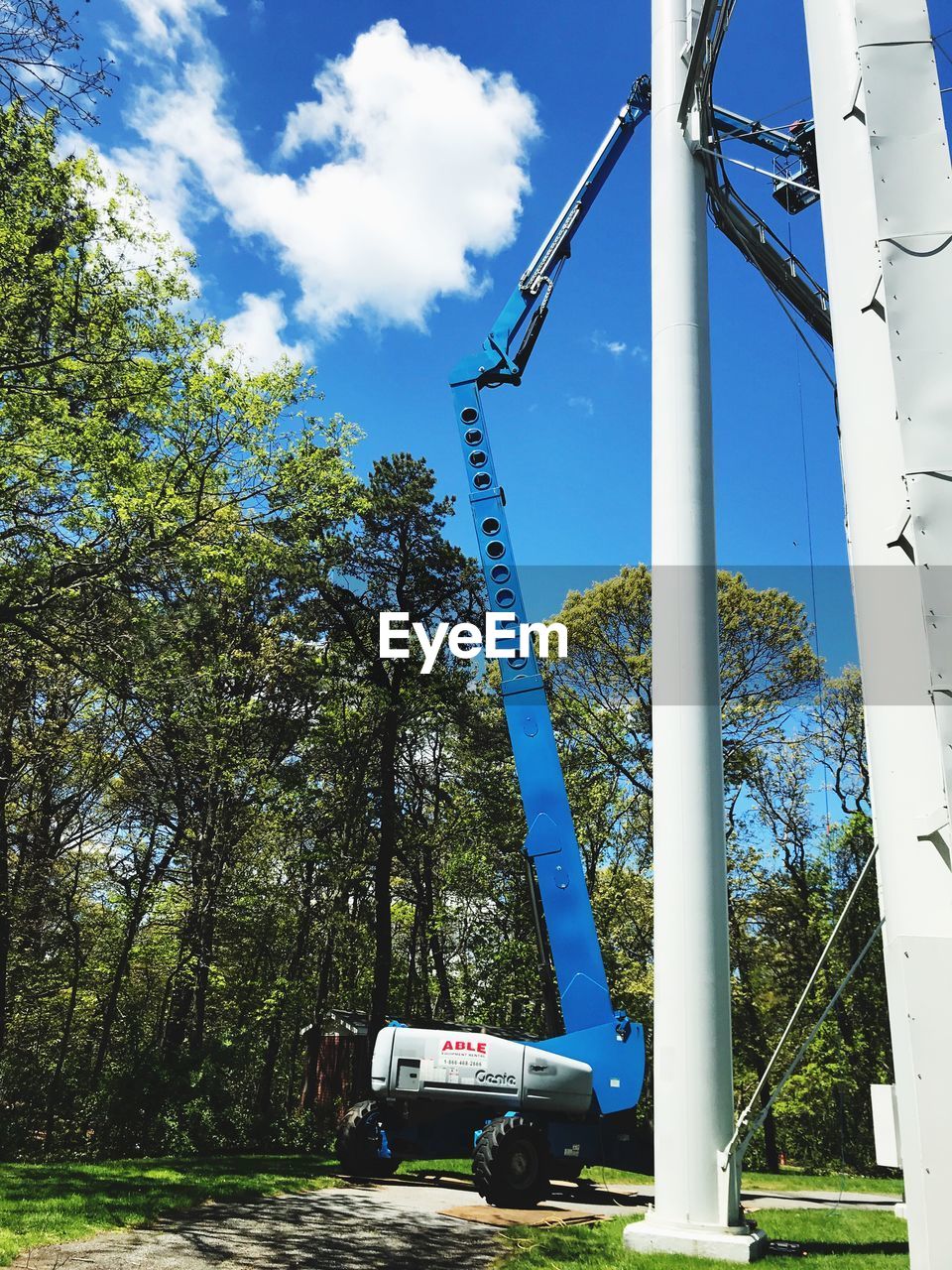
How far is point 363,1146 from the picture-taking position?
38.5ft

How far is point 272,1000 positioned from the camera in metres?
20.9

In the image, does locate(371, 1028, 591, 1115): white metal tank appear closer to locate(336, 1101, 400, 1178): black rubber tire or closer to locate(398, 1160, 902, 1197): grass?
locate(336, 1101, 400, 1178): black rubber tire

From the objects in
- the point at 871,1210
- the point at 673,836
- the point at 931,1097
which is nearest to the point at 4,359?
the point at 673,836

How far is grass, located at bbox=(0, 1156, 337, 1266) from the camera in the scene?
23.9ft

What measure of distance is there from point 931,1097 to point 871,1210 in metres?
11.2

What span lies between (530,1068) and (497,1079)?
0.48m

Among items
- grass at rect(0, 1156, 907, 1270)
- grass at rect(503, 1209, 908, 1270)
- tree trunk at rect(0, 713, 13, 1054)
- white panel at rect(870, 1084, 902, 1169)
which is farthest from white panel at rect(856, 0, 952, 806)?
tree trunk at rect(0, 713, 13, 1054)

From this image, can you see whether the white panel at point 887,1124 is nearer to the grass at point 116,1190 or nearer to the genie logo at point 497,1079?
the grass at point 116,1190

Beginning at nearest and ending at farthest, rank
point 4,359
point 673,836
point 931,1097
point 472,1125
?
point 931,1097
point 673,836
point 4,359
point 472,1125

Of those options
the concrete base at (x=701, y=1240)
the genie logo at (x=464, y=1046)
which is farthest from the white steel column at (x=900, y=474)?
the genie logo at (x=464, y=1046)

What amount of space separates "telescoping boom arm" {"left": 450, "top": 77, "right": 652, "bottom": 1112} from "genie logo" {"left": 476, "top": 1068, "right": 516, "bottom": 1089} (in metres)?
0.63

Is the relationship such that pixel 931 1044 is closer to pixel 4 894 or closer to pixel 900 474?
pixel 900 474

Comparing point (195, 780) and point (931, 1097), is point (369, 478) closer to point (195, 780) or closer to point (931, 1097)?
point (195, 780)

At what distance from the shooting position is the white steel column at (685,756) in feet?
23.5
